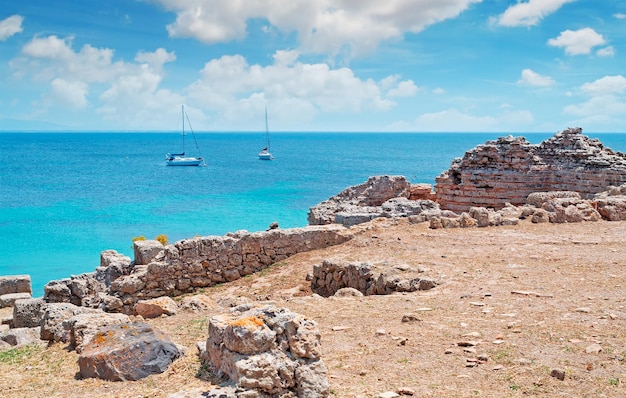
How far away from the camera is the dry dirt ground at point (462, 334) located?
18.6 ft

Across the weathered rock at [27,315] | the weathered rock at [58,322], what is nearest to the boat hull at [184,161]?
the weathered rock at [27,315]

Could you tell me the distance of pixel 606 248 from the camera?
1183 centimetres

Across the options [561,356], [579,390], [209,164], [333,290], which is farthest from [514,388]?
[209,164]

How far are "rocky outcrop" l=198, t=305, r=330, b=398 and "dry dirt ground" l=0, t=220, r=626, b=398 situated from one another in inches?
13.9

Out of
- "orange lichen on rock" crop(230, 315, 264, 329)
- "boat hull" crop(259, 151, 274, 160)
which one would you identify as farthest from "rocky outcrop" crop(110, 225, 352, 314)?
"boat hull" crop(259, 151, 274, 160)

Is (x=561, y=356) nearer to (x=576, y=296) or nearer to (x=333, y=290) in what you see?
(x=576, y=296)

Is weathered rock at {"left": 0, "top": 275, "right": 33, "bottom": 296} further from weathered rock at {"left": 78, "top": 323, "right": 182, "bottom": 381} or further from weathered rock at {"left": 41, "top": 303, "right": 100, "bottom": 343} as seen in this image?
weathered rock at {"left": 78, "top": 323, "right": 182, "bottom": 381}

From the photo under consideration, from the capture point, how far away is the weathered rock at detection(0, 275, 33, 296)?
55.1 feet

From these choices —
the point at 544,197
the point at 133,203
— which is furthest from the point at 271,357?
the point at 133,203

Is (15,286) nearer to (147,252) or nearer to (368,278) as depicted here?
(147,252)

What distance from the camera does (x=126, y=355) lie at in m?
6.04

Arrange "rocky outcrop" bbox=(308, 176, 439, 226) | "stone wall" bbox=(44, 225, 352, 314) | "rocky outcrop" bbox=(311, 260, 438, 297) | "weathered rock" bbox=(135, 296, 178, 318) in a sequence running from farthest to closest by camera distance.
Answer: "rocky outcrop" bbox=(308, 176, 439, 226)
"stone wall" bbox=(44, 225, 352, 314)
"rocky outcrop" bbox=(311, 260, 438, 297)
"weathered rock" bbox=(135, 296, 178, 318)

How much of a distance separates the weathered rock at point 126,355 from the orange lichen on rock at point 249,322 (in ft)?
4.22

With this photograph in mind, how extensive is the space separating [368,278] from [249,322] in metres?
5.46
